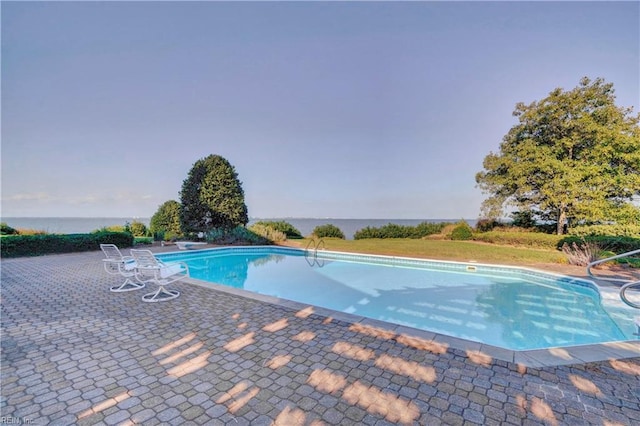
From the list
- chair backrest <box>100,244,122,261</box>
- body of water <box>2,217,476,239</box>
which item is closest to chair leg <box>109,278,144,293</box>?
chair backrest <box>100,244,122,261</box>

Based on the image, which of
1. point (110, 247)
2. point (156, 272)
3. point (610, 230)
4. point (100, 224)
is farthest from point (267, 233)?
point (100, 224)

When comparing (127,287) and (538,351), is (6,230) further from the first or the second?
(538,351)

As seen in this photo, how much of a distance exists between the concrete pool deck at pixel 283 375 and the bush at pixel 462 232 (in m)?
13.7

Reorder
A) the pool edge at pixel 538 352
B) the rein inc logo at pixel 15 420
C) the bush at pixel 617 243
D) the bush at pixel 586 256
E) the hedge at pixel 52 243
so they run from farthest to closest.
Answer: the hedge at pixel 52 243
the bush at pixel 617 243
the bush at pixel 586 256
the pool edge at pixel 538 352
the rein inc logo at pixel 15 420

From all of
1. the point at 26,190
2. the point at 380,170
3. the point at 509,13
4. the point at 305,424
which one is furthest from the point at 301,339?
the point at 26,190

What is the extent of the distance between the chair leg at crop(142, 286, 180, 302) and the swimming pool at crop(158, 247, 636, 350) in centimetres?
233

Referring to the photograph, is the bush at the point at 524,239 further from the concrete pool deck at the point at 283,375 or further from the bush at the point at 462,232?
the concrete pool deck at the point at 283,375

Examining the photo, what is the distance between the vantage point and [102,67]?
36.2 ft

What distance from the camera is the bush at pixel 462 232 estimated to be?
52.3 ft

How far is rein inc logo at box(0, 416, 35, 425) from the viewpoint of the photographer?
1.89 meters

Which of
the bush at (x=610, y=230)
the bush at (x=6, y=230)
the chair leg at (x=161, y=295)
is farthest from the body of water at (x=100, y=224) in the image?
the chair leg at (x=161, y=295)

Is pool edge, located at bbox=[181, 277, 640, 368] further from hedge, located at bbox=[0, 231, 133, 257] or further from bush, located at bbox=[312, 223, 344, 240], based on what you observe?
bush, located at bbox=[312, 223, 344, 240]

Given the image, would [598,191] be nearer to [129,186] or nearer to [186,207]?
[186,207]

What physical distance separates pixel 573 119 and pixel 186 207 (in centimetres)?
2000
